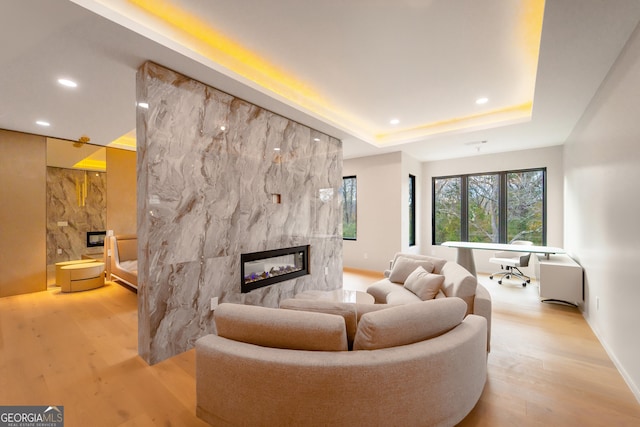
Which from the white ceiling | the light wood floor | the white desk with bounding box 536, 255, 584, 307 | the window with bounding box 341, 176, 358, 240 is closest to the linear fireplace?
the light wood floor

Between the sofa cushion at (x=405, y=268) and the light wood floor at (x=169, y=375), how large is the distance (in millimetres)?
1041

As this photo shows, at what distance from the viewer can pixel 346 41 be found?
8.36 feet

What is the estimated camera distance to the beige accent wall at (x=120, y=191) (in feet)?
18.2

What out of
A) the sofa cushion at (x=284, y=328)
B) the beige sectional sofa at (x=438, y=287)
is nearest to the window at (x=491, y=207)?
the beige sectional sofa at (x=438, y=287)

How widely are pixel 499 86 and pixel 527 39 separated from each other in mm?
993

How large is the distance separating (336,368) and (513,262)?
17.4 ft

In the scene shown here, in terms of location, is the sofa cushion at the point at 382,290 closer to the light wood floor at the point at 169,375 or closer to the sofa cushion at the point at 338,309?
the light wood floor at the point at 169,375

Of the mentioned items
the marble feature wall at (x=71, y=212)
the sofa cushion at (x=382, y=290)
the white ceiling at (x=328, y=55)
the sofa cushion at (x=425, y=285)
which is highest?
the white ceiling at (x=328, y=55)

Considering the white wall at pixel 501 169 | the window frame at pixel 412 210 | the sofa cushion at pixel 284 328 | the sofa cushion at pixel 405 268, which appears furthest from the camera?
the window frame at pixel 412 210

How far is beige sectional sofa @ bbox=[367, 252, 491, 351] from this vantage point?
101 inches

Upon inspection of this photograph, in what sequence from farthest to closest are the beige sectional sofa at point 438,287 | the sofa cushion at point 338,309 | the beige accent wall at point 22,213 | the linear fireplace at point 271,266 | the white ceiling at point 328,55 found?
the beige accent wall at point 22,213, the linear fireplace at point 271,266, the beige sectional sofa at point 438,287, the white ceiling at point 328,55, the sofa cushion at point 338,309

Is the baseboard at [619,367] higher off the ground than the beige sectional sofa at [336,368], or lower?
lower

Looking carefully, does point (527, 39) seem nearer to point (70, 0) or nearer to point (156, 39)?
point (156, 39)

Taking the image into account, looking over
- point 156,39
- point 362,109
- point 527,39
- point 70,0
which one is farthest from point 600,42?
point 70,0
